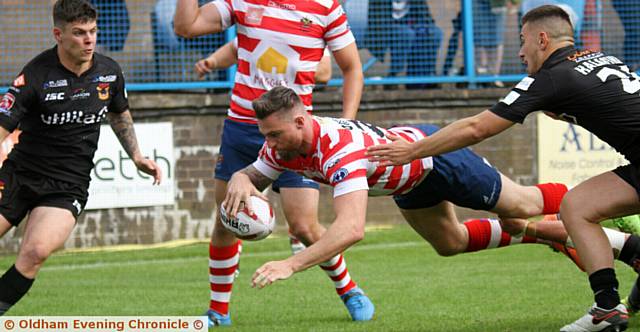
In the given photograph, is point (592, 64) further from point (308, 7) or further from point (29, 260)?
point (29, 260)

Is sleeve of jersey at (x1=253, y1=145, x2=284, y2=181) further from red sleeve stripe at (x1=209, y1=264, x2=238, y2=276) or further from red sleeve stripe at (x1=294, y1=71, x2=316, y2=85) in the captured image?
red sleeve stripe at (x1=209, y1=264, x2=238, y2=276)

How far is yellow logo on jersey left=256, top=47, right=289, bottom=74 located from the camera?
755cm

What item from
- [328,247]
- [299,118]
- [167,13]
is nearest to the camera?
[328,247]

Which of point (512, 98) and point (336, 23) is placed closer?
point (512, 98)

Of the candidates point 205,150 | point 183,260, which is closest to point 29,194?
point 183,260

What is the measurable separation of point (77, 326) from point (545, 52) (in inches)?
121

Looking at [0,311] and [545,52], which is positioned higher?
[545,52]

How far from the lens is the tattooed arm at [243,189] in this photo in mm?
6285

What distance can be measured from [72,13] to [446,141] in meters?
2.55

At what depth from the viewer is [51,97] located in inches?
278

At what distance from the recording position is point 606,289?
6.05 meters

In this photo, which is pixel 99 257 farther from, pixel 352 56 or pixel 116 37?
pixel 352 56

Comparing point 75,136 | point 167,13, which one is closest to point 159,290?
point 75,136

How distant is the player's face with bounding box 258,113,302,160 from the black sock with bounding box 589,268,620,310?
5.84 feet
